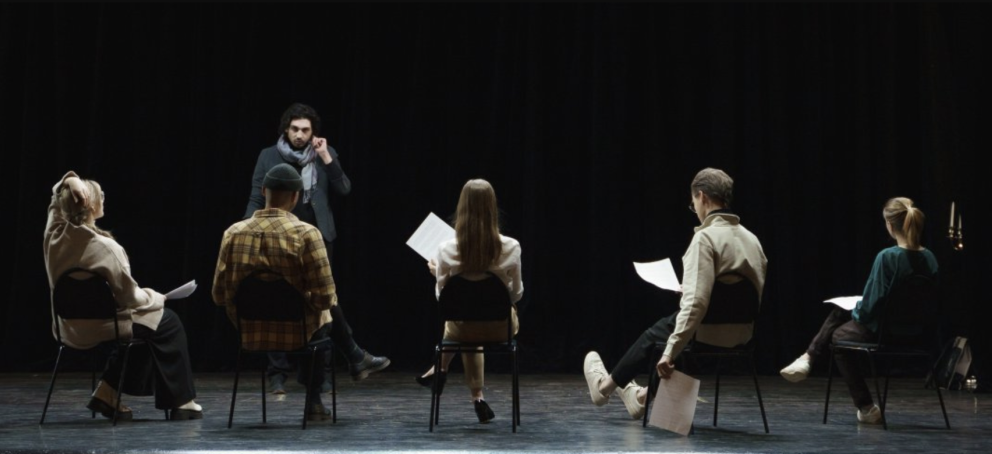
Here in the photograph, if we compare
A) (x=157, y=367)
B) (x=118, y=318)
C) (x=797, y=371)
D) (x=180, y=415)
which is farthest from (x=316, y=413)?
(x=797, y=371)

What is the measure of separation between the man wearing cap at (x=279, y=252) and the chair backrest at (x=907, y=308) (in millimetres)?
2323

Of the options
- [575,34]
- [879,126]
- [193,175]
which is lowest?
[193,175]

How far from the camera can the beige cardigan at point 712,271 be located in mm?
4152

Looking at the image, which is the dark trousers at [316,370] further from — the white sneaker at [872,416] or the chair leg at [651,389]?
the white sneaker at [872,416]

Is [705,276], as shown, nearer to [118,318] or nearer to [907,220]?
[907,220]

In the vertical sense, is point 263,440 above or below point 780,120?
below

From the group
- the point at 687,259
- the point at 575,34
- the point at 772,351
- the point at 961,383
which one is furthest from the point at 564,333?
the point at 687,259

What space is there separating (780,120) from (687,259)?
304 cm

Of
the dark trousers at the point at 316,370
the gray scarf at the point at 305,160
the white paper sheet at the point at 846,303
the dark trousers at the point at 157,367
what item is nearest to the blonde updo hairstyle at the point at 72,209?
the dark trousers at the point at 157,367

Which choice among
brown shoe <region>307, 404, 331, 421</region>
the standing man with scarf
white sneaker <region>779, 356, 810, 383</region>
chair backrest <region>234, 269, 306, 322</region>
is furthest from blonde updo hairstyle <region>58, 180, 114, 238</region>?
white sneaker <region>779, 356, 810, 383</region>

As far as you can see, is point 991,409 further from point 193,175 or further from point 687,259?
point 193,175

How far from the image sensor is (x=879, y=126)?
703 centimetres

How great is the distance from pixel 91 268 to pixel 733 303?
8.53 feet

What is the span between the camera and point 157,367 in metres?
4.52
